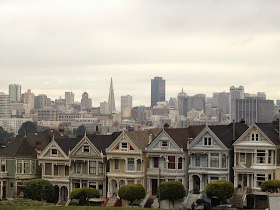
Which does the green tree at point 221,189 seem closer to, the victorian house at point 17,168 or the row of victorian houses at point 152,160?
the row of victorian houses at point 152,160

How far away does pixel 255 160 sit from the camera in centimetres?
6250

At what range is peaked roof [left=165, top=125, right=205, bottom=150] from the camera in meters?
66.1

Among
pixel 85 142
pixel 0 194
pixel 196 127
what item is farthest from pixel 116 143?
pixel 0 194

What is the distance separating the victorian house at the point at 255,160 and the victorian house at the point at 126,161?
8.25 meters

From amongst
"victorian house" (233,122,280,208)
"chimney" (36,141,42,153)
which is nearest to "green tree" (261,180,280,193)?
"victorian house" (233,122,280,208)

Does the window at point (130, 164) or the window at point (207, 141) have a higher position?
the window at point (207, 141)

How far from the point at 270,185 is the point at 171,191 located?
7.69m

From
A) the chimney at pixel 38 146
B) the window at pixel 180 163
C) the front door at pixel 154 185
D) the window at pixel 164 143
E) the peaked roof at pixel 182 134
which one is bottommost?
the front door at pixel 154 185

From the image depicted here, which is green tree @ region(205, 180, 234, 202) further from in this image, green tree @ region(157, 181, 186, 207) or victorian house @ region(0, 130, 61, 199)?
victorian house @ region(0, 130, 61, 199)

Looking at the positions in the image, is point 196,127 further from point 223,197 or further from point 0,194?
point 0,194

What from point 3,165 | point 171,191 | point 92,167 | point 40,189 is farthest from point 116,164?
point 3,165

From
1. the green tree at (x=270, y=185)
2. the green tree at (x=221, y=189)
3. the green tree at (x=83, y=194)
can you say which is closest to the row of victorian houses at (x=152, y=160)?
the green tree at (x=270, y=185)

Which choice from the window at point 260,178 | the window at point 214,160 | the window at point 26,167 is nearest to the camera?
the window at point 260,178

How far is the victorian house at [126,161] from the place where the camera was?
6650 cm
